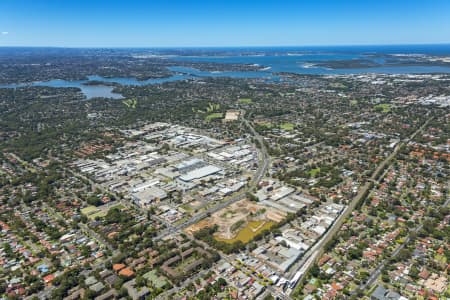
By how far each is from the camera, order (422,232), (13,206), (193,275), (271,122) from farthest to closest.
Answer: (271,122)
(13,206)
(422,232)
(193,275)

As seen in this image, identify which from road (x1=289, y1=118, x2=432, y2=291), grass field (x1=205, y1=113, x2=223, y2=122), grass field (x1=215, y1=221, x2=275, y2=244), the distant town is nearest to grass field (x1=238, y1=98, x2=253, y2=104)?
grass field (x1=205, y1=113, x2=223, y2=122)

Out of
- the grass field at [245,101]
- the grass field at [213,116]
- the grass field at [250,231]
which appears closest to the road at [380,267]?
the grass field at [250,231]

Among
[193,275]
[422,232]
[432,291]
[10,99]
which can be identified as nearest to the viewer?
[432,291]

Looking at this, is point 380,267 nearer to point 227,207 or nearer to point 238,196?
point 227,207

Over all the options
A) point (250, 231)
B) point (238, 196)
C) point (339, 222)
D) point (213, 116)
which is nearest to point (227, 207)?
point (238, 196)

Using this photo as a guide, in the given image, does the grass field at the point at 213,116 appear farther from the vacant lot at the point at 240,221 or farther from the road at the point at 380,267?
the road at the point at 380,267

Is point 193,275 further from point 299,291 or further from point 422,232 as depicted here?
point 422,232

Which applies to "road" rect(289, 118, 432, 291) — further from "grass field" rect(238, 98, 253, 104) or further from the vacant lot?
"grass field" rect(238, 98, 253, 104)

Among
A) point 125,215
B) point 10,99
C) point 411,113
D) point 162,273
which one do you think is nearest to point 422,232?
point 162,273
